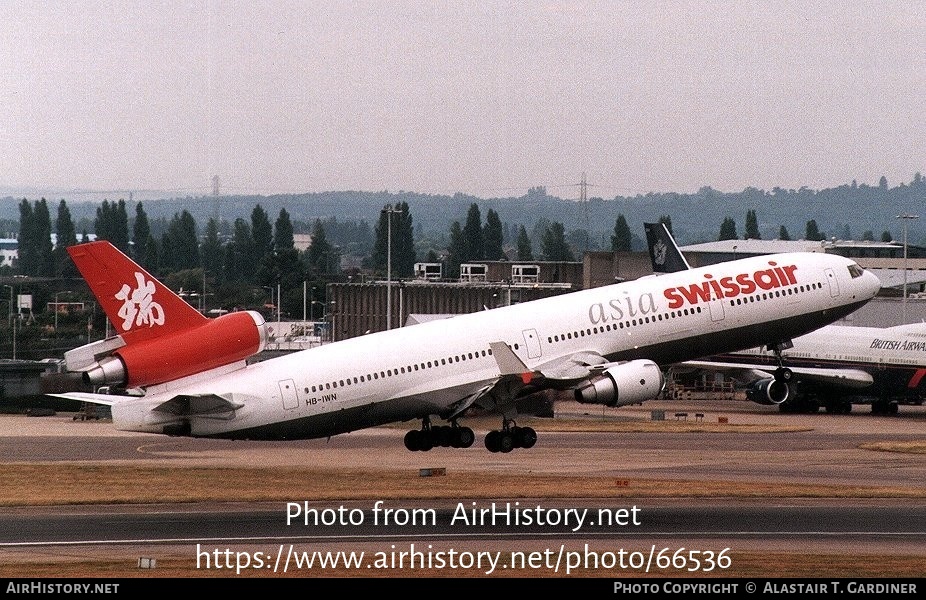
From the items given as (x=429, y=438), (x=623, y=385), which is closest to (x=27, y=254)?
(x=429, y=438)

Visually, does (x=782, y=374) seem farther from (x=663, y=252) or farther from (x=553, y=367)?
(x=663, y=252)

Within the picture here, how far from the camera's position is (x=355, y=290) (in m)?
142

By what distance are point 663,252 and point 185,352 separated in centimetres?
9238

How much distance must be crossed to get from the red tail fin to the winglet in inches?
3547

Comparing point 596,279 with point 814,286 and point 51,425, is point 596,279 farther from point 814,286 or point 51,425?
point 814,286

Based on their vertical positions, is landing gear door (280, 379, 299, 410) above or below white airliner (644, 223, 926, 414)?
above

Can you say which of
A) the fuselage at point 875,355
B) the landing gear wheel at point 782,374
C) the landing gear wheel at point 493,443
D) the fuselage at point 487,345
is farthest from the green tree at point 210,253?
the fuselage at point 487,345

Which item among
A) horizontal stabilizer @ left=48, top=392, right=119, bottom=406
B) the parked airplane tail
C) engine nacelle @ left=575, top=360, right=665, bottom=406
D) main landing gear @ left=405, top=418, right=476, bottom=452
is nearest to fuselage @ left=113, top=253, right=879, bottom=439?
the parked airplane tail

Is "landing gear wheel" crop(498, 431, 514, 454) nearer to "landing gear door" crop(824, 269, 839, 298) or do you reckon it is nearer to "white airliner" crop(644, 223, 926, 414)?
"landing gear door" crop(824, 269, 839, 298)

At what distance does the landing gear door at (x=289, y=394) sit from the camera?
64812mm

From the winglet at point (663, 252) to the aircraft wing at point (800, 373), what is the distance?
24.3 m

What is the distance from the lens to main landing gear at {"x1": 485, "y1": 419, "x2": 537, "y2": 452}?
2808 inches
